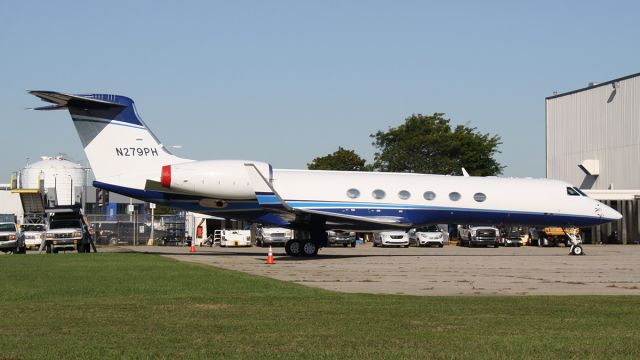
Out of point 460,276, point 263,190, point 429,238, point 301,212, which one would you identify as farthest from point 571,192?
point 429,238

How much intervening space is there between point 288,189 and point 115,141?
6.47 metres

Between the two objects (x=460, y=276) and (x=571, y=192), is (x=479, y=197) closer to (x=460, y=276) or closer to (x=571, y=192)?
(x=571, y=192)

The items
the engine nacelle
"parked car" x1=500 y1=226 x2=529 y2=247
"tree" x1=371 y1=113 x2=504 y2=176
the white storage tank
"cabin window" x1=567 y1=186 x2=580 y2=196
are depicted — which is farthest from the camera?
"tree" x1=371 y1=113 x2=504 y2=176

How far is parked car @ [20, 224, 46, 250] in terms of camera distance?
45.2m

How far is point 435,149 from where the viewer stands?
97750 mm

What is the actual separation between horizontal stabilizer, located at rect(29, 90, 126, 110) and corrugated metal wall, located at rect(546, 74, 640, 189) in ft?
119

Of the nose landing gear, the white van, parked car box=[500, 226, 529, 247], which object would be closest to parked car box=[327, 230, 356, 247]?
the white van

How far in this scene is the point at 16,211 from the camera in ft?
267

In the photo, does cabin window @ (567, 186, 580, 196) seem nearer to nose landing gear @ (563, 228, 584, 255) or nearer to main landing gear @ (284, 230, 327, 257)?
nose landing gear @ (563, 228, 584, 255)

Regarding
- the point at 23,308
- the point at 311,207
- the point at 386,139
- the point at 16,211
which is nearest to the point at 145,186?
the point at 311,207

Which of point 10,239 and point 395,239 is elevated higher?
point 10,239

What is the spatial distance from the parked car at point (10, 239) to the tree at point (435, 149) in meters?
56.6

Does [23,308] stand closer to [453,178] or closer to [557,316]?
[557,316]

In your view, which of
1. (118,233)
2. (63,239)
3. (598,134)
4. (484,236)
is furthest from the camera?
(598,134)
